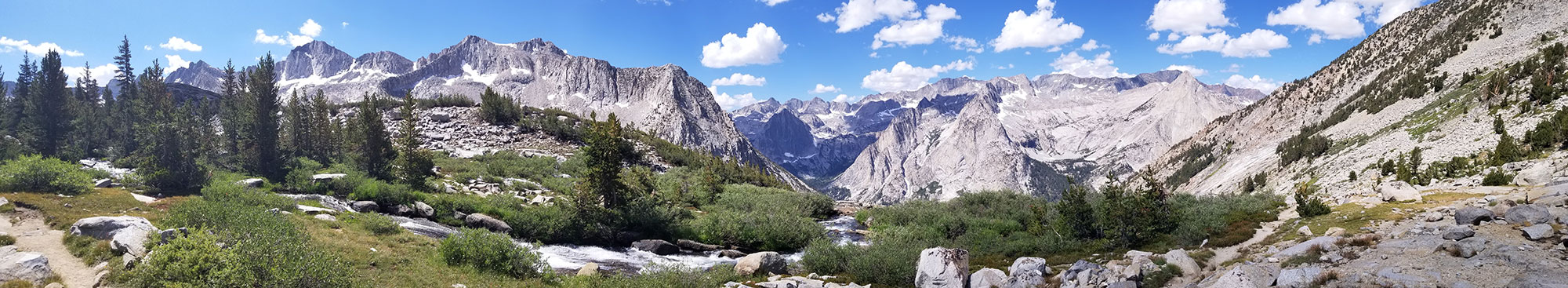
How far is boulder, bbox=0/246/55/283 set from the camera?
→ 13.0 metres

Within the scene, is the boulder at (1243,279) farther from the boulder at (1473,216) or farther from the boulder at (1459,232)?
the boulder at (1473,216)

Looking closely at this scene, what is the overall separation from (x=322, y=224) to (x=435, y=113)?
2055 inches

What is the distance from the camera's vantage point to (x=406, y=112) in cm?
3800

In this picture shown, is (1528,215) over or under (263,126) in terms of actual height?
under

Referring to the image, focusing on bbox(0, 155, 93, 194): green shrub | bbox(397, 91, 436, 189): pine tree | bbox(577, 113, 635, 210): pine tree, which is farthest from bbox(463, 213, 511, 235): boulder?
bbox(0, 155, 93, 194): green shrub

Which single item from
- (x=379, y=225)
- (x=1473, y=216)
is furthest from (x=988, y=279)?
(x=379, y=225)

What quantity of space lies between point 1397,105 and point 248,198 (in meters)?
75.4

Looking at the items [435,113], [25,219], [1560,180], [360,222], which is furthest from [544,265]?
[435,113]

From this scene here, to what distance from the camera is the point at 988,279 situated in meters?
17.8

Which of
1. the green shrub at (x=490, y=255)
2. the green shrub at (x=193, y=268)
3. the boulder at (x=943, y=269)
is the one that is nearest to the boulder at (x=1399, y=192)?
the boulder at (x=943, y=269)

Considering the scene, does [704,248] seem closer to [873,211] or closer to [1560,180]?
[873,211]

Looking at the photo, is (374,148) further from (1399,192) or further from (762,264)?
(1399,192)

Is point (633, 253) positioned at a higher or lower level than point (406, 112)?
lower

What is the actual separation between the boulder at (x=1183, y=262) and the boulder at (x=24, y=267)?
90.6 feet
